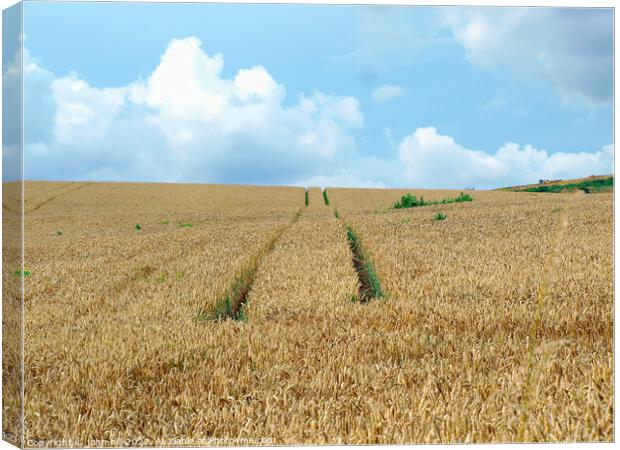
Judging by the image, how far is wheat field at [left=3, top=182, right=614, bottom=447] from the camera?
3469 millimetres

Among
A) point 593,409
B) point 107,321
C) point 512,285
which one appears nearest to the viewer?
point 593,409

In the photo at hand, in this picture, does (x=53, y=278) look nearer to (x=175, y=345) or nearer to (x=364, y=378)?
(x=175, y=345)

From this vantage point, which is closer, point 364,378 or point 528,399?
point 528,399

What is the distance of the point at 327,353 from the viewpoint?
443 cm

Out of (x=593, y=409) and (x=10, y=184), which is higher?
(x=10, y=184)

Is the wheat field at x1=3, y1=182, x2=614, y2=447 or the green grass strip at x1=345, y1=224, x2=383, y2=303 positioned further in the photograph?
the green grass strip at x1=345, y1=224, x2=383, y2=303

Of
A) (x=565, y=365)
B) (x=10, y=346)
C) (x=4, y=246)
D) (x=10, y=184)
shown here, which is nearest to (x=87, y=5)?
(x=10, y=184)

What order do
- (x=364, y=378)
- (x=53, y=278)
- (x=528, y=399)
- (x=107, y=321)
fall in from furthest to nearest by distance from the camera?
(x=53, y=278)
(x=107, y=321)
(x=364, y=378)
(x=528, y=399)

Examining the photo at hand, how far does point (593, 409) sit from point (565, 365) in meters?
0.51

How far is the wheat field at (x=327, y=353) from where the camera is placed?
11.4ft

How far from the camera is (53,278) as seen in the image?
8133 millimetres

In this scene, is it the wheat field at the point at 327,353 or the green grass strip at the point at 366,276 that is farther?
the green grass strip at the point at 366,276

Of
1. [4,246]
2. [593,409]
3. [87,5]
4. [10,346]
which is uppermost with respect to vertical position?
[87,5]

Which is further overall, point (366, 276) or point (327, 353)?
point (366, 276)
